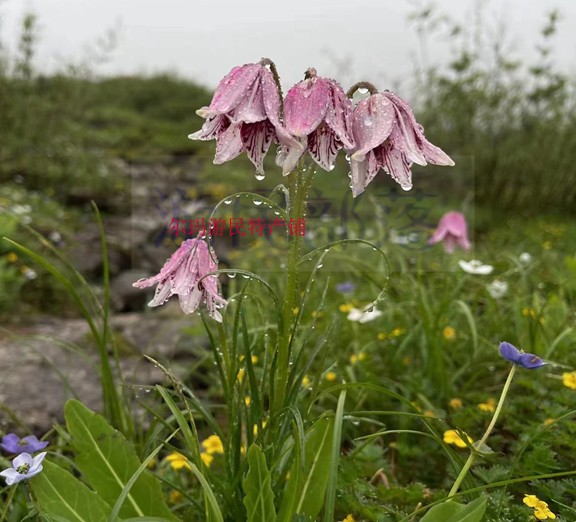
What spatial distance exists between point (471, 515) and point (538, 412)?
808mm

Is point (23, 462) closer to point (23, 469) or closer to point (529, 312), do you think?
point (23, 469)

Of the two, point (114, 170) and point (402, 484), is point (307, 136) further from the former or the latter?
point (114, 170)

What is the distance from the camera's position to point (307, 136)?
93 centimetres

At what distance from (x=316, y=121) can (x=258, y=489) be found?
59 centimetres

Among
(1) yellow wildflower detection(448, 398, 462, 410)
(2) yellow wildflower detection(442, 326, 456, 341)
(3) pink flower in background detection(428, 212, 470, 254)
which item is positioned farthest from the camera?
(3) pink flower in background detection(428, 212, 470, 254)

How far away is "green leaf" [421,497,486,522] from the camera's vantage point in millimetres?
940

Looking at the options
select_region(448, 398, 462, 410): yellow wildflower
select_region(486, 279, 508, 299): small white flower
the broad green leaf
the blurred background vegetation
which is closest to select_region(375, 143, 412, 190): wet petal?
the broad green leaf

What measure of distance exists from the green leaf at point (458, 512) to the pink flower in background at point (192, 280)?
1.59ft

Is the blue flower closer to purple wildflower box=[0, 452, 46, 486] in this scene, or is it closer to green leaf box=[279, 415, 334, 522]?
green leaf box=[279, 415, 334, 522]

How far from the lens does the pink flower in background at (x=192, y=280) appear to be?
3.55 ft

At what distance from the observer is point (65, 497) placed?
1098 mm

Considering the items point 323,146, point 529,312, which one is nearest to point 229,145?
point 323,146

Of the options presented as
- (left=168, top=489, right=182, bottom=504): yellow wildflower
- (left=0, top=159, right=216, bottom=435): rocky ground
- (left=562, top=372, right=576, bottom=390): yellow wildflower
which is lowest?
(left=0, top=159, right=216, bottom=435): rocky ground

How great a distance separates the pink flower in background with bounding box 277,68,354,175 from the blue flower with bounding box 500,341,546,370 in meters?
0.49
